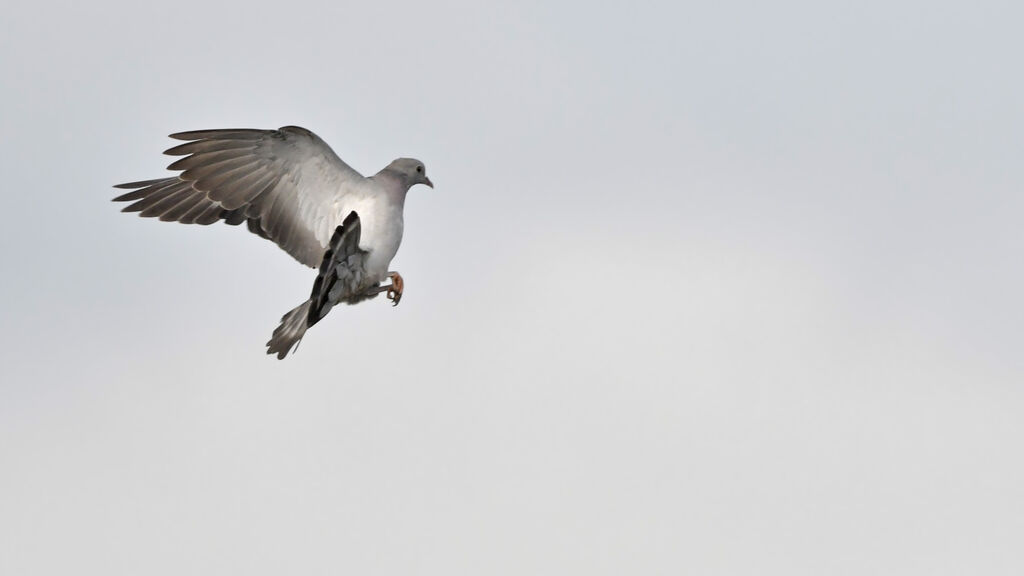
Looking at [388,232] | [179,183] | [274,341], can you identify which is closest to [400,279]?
[388,232]

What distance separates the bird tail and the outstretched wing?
56.8 inches

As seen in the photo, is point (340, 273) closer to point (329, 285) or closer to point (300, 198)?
point (329, 285)

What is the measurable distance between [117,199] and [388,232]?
4362 mm

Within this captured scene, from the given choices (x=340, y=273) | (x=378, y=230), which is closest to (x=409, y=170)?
(x=378, y=230)

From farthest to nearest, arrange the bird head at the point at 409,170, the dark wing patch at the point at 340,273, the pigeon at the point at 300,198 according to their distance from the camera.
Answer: the bird head at the point at 409,170 → the pigeon at the point at 300,198 → the dark wing patch at the point at 340,273

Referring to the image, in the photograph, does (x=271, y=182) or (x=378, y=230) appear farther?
(x=271, y=182)

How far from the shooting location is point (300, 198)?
76.0 ft

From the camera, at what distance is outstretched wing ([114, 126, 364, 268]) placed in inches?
893

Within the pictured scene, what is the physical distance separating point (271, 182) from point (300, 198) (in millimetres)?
474

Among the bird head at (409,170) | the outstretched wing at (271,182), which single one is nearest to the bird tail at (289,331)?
the outstretched wing at (271,182)

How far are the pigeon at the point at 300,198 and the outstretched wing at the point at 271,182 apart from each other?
1 cm

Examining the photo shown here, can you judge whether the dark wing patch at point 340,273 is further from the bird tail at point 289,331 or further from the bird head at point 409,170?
the bird head at point 409,170

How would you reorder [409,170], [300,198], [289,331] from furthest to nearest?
1. [409,170]
2. [300,198]
3. [289,331]

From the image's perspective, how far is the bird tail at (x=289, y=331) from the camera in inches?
849
